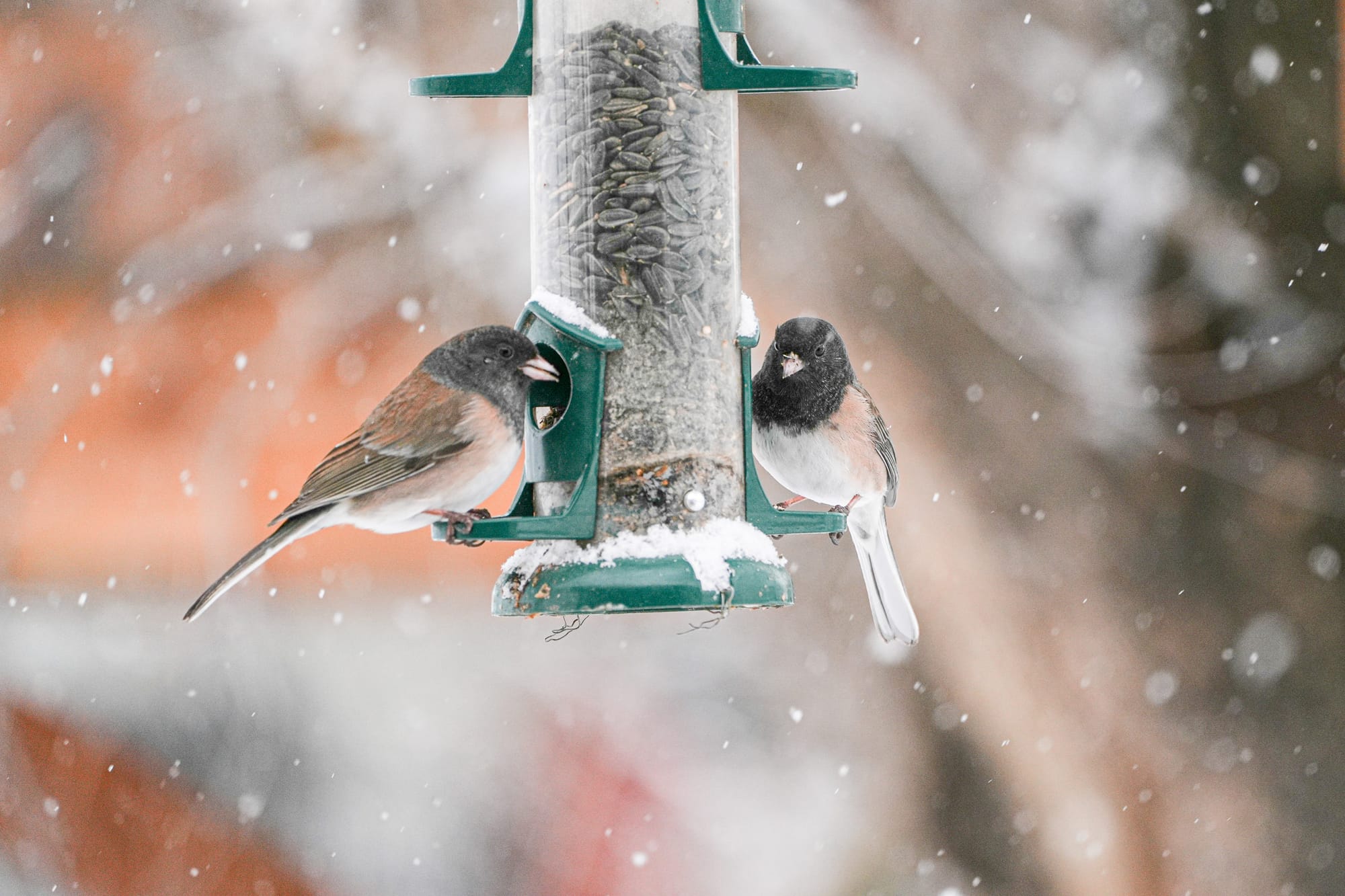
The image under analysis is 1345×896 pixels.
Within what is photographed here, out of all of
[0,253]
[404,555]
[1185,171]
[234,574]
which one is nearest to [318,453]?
[404,555]

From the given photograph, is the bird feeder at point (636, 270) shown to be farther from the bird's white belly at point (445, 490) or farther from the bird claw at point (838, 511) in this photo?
the bird claw at point (838, 511)

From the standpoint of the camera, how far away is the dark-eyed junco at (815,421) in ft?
11.7

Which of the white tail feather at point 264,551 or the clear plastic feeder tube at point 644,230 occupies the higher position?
the clear plastic feeder tube at point 644,230

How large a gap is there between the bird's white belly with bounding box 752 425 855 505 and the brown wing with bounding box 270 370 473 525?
0.75 meters

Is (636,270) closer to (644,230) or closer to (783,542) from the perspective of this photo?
(644,230)

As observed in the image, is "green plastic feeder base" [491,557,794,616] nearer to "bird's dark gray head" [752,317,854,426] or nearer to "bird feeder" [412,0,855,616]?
"bird feeder" [412,0,855,616]

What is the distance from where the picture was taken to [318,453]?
5.30m

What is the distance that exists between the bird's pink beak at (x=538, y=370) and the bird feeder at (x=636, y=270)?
0.16ft

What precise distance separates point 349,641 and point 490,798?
0.81m

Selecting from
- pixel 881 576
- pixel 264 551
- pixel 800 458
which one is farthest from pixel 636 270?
pixel 881 576

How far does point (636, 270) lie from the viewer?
319 centimetres

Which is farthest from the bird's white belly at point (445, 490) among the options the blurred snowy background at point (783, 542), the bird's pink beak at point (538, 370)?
the blurred snowy background at point (783, 542)

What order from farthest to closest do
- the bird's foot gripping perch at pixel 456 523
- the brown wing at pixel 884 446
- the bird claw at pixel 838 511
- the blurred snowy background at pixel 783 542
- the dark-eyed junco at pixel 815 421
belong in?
the blurred snowy background at pixel 783 542
the brown wing at pixel 884 446
the dark-eyed junco at pixel 815 421
the bird claw at pixel 838 511
the bird's foot gripping perch at pixel 456 523

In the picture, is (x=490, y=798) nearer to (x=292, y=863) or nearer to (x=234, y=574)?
(x=292, y=863)
